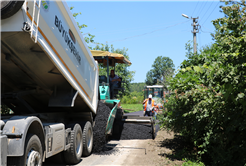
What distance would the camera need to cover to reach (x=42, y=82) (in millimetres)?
5680

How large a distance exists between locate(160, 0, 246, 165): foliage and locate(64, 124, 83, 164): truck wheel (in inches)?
101

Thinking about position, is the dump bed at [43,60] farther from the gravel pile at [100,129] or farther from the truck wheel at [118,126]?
the truck wheel at [118,126]

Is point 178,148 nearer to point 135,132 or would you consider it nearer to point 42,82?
point 135,132

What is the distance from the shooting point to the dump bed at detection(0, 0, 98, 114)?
398 cm

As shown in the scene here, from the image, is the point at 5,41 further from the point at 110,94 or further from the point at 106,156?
the point at 110,94

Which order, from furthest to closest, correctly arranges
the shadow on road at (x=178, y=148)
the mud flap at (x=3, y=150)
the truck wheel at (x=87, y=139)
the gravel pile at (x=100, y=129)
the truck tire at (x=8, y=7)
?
the gravel pile at (x=100, y=129), the truck wheel at (x=87, y=139), the shadow on road at (x=178, y=148), the truck tire at (x=8, y=7), the mud flap at (x=3, y=150)

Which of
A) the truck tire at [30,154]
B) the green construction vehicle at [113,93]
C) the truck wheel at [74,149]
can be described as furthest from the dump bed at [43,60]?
the green construction vehicle at [113,93]

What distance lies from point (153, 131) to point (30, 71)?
5.74 m

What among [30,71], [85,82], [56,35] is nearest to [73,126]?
[85,82]

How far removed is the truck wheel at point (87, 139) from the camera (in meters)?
7.00

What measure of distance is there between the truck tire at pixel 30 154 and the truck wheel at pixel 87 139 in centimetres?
270

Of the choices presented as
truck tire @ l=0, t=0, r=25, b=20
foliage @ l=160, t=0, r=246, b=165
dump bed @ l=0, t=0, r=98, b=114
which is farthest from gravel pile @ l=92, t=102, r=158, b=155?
truck tire @ l=0, t=0, r=25, b=20

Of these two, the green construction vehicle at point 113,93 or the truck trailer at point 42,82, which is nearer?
the truck trailer at point 42,82

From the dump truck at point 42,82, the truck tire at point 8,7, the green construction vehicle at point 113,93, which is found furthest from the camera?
the green construction vehicle at point 113,93
